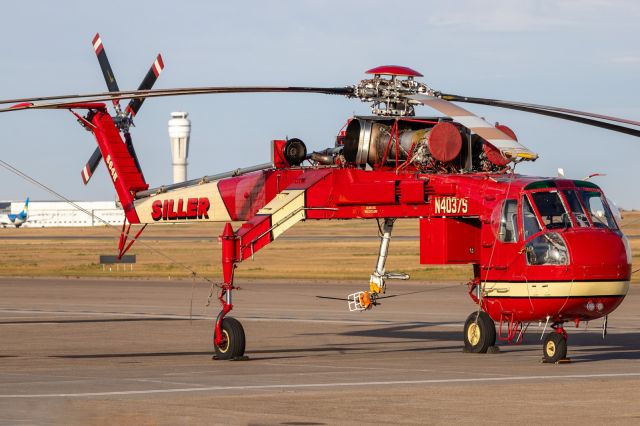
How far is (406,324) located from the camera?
111 ft

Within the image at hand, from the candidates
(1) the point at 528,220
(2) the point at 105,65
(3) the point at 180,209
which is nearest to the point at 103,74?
(2) the point at 105,65

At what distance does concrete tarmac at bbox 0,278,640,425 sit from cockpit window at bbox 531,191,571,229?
2.64 m

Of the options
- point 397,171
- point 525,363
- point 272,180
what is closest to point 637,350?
point 525,363

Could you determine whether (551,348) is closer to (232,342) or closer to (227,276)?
(232,342)

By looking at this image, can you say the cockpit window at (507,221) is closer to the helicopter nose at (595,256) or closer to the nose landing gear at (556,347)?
the helicopter nose at (595,256)

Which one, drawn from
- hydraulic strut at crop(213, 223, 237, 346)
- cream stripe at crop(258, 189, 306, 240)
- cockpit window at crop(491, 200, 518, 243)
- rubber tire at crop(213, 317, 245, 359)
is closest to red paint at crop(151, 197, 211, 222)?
cream stripe at crop(258, 189, 306, 240)

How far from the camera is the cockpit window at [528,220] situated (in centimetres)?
2184

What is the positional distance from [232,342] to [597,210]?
7.41m

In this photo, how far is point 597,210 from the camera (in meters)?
22.0

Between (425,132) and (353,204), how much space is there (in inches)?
82.3

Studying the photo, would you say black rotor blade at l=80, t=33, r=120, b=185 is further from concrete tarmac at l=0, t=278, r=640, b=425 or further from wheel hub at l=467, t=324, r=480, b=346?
wheel hub at l=467, t=324, r=480, b=346

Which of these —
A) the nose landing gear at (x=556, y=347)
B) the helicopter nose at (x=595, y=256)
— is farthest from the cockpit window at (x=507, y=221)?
the nose landing gear at (x=556, y=347)

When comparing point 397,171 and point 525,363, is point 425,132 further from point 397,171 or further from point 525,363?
point 525,363

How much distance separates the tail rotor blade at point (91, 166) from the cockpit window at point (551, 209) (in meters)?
12.3
